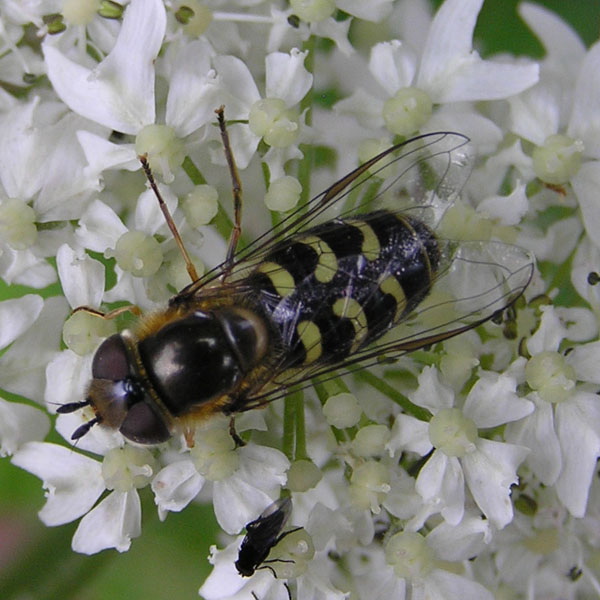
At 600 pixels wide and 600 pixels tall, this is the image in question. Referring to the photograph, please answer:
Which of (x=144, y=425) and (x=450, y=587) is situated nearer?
(x=144, y=425)

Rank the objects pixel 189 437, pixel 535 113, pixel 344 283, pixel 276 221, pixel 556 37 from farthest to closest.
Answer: pixel 556 37 < pixel 535 113 < pixel 276 221 < pixel 189 437 < pixel 344 283

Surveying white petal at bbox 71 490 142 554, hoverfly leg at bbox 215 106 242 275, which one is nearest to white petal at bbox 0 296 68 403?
white petal at bbox 71 490 142 554

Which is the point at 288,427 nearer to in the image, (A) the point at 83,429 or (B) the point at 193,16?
(A) the point at 83,429

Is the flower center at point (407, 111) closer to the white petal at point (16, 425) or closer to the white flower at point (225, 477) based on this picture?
the white flower at point (225, 477)

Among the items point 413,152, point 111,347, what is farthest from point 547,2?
point 111,347

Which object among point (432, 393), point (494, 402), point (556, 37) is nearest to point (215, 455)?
point (432, 393)

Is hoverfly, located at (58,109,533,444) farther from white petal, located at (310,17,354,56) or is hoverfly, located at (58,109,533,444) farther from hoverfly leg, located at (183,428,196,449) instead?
white petal, located at (310,17,354,56)
